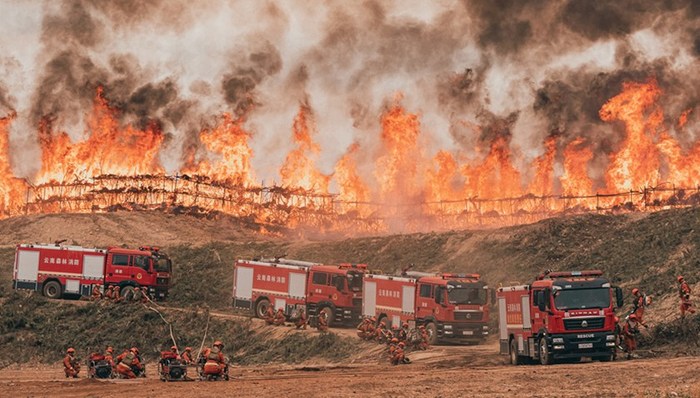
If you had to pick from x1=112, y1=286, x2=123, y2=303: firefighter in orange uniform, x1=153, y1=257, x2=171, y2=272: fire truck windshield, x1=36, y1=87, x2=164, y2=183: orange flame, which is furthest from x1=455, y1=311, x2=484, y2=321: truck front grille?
x1=36, y1=87, x2=164, y2=183: orange flame

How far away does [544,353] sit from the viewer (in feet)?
111

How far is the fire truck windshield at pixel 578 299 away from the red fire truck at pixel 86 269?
32563mm

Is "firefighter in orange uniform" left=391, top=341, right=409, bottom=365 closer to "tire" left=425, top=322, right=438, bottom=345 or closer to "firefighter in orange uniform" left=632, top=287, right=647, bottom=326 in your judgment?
"tire" left=425, top=322, right=438, bottom=345

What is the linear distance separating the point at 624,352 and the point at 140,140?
244ft

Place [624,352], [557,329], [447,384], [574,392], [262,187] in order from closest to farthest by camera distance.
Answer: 1. [574,392]
2. [447,384]
3. [557,329]
4. [624,352]
5. [262,187]

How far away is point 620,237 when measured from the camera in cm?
5762

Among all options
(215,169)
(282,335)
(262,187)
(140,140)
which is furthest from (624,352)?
(140,140)

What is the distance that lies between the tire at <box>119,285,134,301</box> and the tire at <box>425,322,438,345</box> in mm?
21109

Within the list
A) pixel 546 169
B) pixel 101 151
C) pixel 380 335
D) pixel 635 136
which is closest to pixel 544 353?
pixel 380 335

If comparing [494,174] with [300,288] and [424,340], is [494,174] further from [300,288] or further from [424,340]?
[424,340]

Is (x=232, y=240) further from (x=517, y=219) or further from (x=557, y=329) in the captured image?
(x=557, y=329)

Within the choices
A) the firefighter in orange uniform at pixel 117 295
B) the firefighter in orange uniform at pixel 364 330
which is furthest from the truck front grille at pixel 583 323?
the firefighter in orange uniform at pixel 117 295

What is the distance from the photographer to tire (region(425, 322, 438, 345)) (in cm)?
4494

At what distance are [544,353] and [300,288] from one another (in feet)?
71.7
